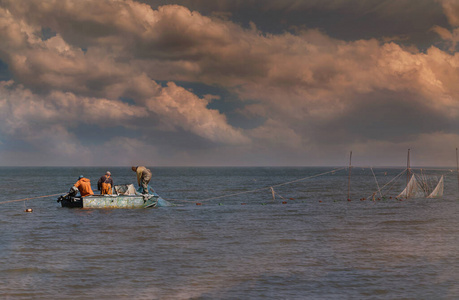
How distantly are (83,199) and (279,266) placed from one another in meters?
21.9

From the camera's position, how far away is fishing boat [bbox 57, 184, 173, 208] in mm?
33125

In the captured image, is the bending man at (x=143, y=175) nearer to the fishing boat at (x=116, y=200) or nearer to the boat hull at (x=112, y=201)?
the fishing boat at (x=116, y=200)

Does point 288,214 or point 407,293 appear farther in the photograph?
point 288,214

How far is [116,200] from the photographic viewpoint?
33750mm

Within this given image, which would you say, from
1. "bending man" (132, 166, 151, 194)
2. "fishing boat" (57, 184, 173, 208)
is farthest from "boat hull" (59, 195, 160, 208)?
"bending man" (132, 166, 151, 194)

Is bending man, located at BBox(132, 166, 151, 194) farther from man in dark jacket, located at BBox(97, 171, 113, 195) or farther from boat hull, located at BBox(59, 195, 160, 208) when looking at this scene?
man in dark jacket, located at BBox(97, 171, 113, 195)

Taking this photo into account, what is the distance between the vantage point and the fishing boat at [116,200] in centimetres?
3312

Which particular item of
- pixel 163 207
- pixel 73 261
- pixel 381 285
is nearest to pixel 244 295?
pixel 381 285

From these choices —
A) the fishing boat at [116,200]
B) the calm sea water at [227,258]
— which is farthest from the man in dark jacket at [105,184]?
the calm sea water at [227,258]

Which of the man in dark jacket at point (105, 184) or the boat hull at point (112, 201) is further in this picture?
the man in dark jacket at point (105, 184)

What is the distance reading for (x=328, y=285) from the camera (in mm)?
12898

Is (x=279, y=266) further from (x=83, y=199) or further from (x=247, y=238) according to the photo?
(x=83, y=199)

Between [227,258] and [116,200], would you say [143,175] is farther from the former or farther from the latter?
[227,258]

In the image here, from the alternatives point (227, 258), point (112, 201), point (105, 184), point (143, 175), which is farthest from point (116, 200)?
point (227, 258)
